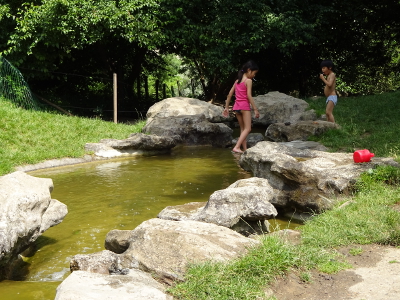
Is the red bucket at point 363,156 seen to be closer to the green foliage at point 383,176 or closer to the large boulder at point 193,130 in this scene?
the green foliage at point 383,176

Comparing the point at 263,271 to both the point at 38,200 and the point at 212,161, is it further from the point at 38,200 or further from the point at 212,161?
the point at 212,161

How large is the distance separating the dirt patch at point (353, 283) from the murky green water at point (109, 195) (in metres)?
2.03

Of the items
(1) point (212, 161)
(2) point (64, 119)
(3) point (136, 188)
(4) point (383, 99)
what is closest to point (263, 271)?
(3) point (136, 188)

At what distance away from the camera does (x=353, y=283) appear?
151 inches

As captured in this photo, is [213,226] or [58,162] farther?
[58,162]

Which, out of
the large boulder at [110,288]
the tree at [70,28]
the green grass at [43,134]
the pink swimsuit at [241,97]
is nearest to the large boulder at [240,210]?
the large boulder at [110,288]

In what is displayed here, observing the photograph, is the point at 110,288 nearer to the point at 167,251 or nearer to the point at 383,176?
the point at 167,251

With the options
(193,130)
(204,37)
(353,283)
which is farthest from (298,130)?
(353,283)

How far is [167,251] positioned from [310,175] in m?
3.11

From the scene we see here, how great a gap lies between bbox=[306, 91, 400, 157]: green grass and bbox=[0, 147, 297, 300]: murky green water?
7.40 feet

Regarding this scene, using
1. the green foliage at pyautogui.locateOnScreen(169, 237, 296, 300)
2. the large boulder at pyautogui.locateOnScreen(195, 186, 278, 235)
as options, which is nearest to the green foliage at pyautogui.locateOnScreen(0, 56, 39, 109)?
the large boulder at pyautogui.locateOnScreen(195, 186, 278, 235)

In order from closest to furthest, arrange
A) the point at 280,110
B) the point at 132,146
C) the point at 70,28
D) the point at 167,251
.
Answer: the point at 167,251, the point at 132,146, the point at 70,28, the point at 280,110

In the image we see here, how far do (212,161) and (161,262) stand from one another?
692 cm

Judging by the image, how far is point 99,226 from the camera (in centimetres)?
628
